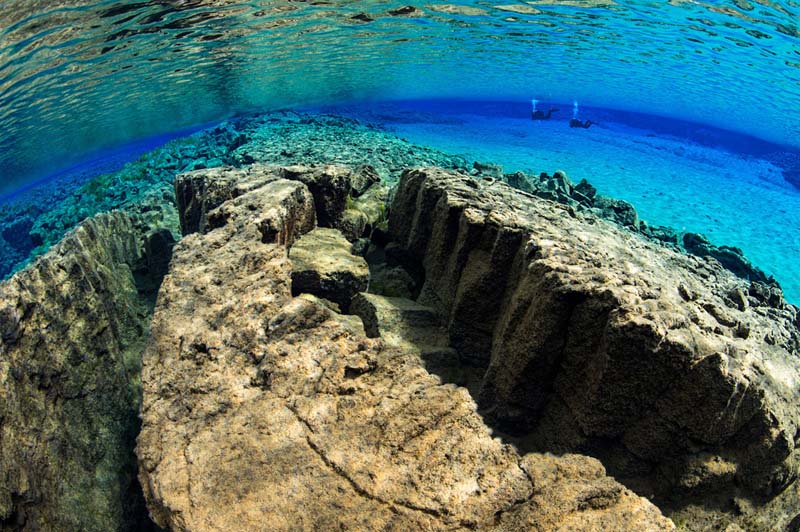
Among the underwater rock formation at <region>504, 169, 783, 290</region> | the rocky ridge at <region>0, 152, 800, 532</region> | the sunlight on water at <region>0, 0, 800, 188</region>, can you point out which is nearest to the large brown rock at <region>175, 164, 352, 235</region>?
the rocky ridge at <region>0, 152, 800, 532</region>

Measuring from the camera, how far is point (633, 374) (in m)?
3.53

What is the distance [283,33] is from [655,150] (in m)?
31.9

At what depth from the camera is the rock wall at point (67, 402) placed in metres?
3.73

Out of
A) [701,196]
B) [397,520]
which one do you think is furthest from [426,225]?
[701,196]

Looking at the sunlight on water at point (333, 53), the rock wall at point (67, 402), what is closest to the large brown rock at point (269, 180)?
the rock wall at point (67, 402)

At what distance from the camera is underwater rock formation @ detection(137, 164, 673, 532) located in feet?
8.17

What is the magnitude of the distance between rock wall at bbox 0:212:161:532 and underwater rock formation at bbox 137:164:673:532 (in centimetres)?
155

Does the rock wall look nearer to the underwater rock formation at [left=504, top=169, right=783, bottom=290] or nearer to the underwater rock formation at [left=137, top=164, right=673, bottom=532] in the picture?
the underwater rock formation at [left=137, top=164, right=673, bottom=532]

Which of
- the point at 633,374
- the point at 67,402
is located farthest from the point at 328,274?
the point at 633,374

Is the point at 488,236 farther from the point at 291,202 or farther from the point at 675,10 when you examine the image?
the point at 675,10

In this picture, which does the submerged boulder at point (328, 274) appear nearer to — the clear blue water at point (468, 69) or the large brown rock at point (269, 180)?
the large brown rock at point (269, 180)

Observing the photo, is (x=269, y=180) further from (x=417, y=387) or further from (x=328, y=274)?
(x=417, y=387)

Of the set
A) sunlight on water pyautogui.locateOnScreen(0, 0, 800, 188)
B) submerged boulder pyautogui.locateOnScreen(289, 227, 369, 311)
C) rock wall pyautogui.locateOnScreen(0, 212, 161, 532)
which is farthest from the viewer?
sunlight on water pyautogui.locateOnScreen(0, 0, 800, 188)

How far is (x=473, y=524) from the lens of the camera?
2.42 meters
